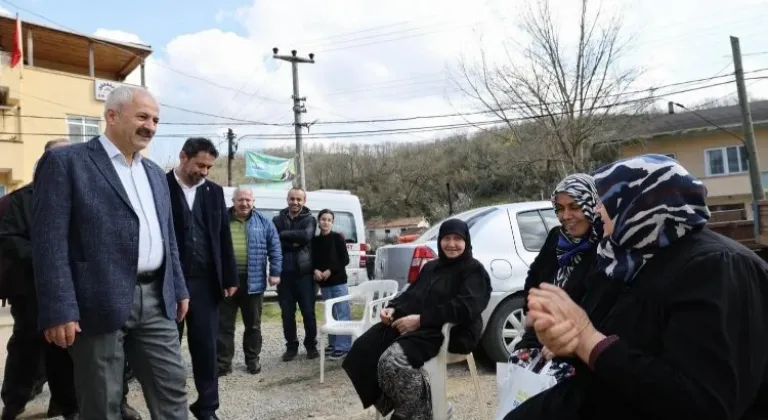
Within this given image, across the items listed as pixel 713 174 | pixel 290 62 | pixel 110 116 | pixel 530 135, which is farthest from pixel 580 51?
pixel 713 174

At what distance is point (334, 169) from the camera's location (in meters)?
46.7

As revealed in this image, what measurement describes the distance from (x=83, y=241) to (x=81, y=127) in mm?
22348

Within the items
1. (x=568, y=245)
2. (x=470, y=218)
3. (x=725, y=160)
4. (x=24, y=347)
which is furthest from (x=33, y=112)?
(x=725, y=160)

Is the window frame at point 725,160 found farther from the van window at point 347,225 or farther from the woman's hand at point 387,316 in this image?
the woman's hand at point 387,316

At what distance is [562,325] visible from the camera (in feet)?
4.87

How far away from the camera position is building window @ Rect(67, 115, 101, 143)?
21.5m

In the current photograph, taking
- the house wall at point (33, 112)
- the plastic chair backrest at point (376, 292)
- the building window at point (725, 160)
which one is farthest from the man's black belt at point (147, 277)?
A: the building window at point (725, 160)

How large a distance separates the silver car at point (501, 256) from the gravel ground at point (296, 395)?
45cm

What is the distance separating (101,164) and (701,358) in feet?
8.05

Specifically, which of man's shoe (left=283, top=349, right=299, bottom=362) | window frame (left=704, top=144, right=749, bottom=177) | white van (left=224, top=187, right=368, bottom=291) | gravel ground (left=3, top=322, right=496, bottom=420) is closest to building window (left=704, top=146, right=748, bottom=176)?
window frame (left=704, top=144, right=749, bottom=177)

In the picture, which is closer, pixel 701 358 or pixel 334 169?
pixel 701 358

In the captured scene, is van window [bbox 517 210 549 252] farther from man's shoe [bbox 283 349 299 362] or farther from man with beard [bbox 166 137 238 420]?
man with beard [bbox 166 137 238 420]

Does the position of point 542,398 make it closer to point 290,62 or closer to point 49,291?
point 49,291

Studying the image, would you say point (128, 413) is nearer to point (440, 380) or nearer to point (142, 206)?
point (142, 206)
